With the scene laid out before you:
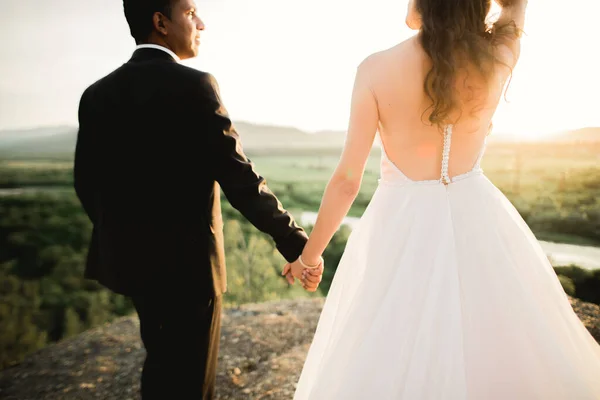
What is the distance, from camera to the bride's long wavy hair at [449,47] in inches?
54.9

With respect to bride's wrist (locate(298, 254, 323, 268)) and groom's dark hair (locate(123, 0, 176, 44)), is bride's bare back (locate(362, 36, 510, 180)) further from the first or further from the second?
groom's dark hair (locate(123, 0, 176, 44))

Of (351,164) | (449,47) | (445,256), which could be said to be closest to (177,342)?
(351,164)

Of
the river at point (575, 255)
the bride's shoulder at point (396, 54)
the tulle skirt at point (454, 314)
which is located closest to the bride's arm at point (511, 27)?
the bride's shoulder at point (396, 54)

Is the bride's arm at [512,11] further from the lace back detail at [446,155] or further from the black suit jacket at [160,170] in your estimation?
the black suit jacket at [160,170]

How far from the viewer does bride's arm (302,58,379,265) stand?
5.07 feet

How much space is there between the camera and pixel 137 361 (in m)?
3.41

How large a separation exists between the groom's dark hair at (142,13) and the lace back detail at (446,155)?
132cm

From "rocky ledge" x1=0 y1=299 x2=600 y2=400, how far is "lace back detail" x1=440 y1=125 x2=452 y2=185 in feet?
6.92

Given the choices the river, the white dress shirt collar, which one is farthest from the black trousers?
the river

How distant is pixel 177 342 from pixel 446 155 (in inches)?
55.3

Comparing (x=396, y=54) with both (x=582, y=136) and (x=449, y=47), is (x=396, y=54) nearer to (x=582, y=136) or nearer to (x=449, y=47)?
(x=449, y=47)

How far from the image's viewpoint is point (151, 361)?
1890 millimetres

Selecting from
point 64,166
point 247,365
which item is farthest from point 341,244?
point 64,166

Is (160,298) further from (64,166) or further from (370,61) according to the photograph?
(64,166)
